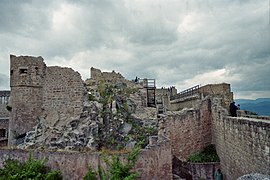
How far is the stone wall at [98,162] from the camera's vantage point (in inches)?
464

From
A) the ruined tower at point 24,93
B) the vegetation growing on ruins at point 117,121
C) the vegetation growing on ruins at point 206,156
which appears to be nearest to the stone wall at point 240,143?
the vegetation growing on ruins at point 206,156

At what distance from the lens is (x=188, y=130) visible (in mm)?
14594

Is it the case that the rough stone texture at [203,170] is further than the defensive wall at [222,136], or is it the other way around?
the rough stone texture at [203,170]

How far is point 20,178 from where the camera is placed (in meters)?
11.5

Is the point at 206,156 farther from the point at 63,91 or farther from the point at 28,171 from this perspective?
the point at 63,91

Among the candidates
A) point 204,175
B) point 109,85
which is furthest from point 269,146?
point 109,85

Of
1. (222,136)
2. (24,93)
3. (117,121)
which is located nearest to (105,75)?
(24,93)

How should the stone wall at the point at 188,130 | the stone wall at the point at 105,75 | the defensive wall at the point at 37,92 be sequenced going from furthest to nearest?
the stone wall at the point at 105,75 → the defensive wall at the point at 37,92 → the stone wall at the point at 188,130

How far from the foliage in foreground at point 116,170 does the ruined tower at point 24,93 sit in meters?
8.58

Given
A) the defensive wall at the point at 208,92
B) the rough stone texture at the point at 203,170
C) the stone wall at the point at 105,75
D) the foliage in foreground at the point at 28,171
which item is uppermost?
the stone wall at the point at 105,75

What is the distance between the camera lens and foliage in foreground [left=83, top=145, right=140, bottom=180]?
10.6m

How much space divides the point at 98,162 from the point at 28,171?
319 centimetres

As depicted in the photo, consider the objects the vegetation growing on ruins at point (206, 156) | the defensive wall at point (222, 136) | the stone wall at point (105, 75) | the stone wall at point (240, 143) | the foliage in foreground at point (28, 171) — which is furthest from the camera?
the stone wall at point (105, 75)

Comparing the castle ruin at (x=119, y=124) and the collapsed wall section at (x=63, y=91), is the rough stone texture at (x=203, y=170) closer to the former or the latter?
the castle ruin at (x=119, y=124)
